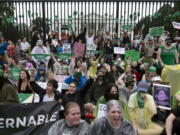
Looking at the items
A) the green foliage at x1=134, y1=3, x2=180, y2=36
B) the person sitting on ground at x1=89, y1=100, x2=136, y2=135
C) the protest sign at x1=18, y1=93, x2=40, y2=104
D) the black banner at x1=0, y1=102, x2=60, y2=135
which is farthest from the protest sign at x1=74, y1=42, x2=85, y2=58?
the person sitting on ground at x1=89, y1=100, x2=136, y2=135

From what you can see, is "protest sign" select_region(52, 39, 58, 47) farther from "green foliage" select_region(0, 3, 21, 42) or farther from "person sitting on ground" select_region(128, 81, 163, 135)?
"person sitting on ground" select_region(128, 81, 163, 135)

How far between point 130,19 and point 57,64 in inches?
267

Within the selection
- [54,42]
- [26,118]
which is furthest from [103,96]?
[54,42]

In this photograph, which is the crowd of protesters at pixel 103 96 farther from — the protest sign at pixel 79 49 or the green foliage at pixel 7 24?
the green foliage at pixel 7 24

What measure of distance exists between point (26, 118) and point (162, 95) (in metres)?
2.64

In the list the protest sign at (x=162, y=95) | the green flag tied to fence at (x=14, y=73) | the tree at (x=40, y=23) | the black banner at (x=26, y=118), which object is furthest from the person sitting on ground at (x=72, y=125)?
the tree at (x=40, y=23)

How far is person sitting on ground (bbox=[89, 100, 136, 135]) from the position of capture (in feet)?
9.53

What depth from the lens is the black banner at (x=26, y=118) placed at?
3637 millimetres

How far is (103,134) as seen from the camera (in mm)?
2947

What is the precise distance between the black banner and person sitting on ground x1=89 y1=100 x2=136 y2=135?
976 mm

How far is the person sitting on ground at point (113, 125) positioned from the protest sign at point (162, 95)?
2127 mm

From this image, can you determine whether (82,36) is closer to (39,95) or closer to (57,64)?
(57,64)

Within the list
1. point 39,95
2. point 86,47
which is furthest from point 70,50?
point 39,95

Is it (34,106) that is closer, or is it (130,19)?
(34,106)
